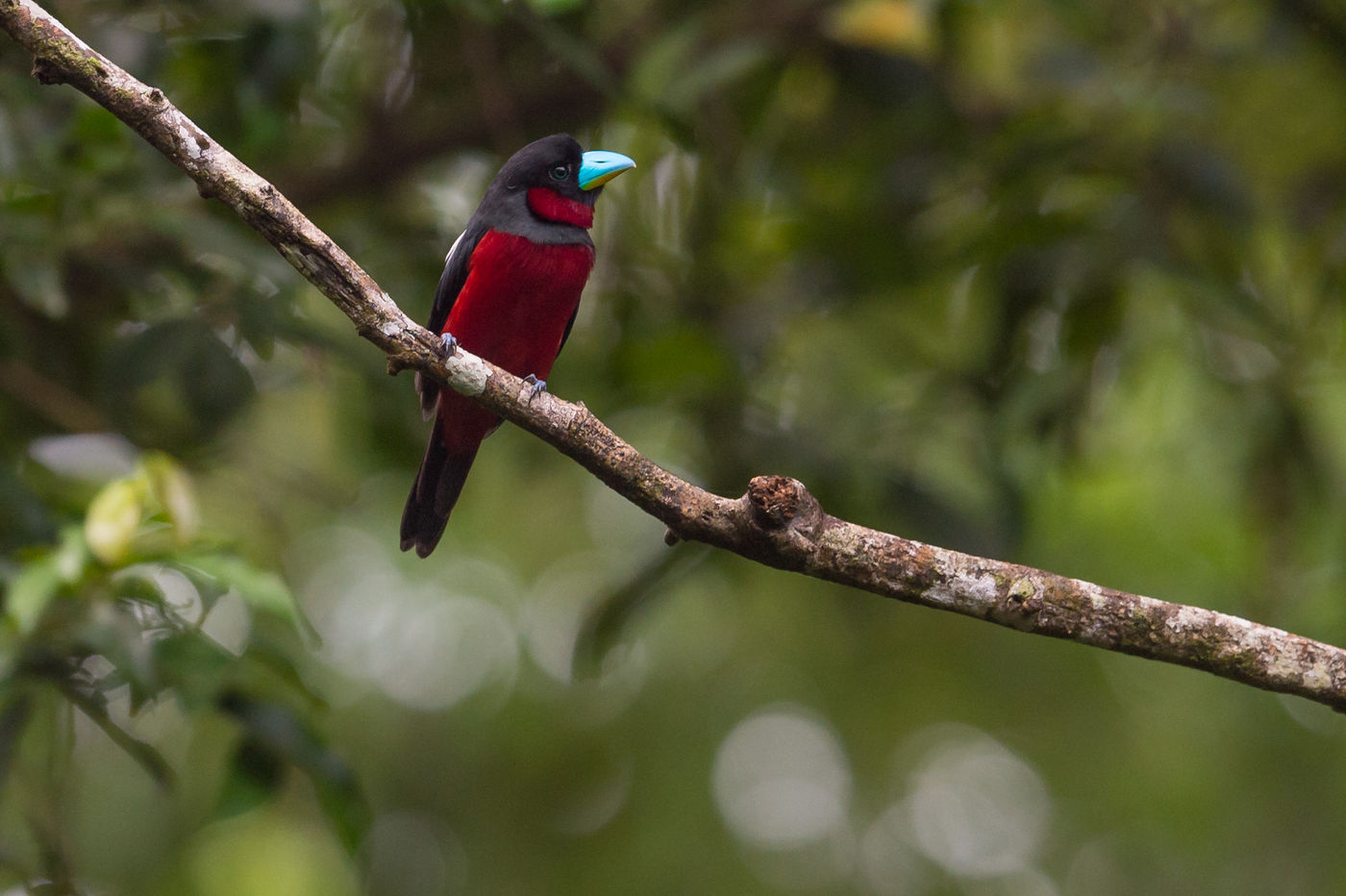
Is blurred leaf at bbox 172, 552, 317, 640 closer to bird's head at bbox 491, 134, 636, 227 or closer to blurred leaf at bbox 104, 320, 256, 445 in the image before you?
blurred leaf at bbox 104, 320, 256, 445

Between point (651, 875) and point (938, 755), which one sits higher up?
point (938, 755)

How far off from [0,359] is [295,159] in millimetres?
1395

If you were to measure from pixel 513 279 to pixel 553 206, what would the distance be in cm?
21

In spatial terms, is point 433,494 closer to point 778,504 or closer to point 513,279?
point 513,279

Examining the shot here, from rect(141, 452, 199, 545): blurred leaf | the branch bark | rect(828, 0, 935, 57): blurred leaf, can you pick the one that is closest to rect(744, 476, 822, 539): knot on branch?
the branch bark

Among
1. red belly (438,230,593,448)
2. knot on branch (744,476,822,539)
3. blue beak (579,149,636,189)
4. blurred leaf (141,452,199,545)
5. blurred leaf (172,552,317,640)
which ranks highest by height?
blue beak (579,149,636,189)

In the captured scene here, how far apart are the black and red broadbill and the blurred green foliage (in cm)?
33

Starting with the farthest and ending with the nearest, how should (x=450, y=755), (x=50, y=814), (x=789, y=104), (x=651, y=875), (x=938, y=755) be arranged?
(x=938, y=755), (x=450, y=755), (x=651, y=875), (x=789, y=104), (x=50, y=814)

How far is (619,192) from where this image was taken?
4.66 meters

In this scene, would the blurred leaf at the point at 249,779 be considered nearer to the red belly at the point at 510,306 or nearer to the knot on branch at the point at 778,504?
the red belly at the point at 510,306

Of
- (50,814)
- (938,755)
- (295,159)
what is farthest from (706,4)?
(938,755)

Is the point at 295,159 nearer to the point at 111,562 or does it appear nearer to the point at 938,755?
the point at 111,562

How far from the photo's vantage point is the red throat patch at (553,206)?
10.1 feet

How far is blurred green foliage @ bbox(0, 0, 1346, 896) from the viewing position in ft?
10.3
